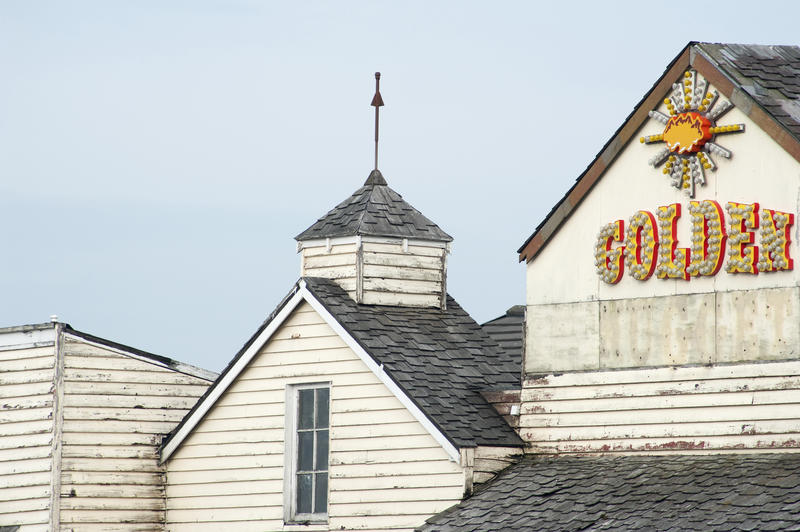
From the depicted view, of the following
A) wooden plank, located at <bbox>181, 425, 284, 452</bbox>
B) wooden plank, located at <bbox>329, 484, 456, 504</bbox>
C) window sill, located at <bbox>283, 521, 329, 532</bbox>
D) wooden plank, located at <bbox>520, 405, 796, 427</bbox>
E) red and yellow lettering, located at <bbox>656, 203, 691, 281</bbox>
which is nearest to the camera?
wooden plank, located at <bbox>520, 405, 796, 427</bbox>

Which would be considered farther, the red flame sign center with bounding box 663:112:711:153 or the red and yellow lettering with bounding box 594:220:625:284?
the red and yellow lettering with bounding box 594:220:625:284

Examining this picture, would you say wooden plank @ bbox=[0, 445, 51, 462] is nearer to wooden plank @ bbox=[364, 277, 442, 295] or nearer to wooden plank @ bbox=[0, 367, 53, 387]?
wooden plank @ bbox=[0, 367, 53, 387]

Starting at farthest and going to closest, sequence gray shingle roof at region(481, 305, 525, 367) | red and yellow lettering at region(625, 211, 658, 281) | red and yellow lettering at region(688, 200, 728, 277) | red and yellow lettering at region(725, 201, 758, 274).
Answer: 1. gray shingle roof at region(481, 305, 525, 367)
2. red and yellow lettering at region(625, 211, 658, 281)
3. red and yellow lettering at region(688, 200, 728, 277)
4. red and yellow lettering at region(725, 201, 758, 274)

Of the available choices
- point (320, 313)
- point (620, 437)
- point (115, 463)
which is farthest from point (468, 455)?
point (115, 463)

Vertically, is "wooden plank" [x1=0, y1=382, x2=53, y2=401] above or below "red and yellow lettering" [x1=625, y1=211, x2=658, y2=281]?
below

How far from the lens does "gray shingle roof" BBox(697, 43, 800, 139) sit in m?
18.9

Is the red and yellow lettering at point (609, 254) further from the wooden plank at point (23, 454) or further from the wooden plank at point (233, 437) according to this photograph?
the wooden plank at point (23, 454)

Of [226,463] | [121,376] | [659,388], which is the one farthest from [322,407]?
[659,388]

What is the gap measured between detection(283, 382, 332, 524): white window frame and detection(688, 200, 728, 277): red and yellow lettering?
559 cm

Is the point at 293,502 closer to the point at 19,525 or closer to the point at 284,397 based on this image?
the point at 284,397

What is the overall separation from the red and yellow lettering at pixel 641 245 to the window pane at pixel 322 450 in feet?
16.2

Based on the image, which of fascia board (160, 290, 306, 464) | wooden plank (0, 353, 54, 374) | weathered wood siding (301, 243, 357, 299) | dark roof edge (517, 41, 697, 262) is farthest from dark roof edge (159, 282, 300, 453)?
dark roof edge (517, 41, 697, 262)

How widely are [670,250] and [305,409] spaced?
19.0ft

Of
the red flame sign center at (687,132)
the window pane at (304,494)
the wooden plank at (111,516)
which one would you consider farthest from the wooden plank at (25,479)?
the red flame sign center at (687,132)
